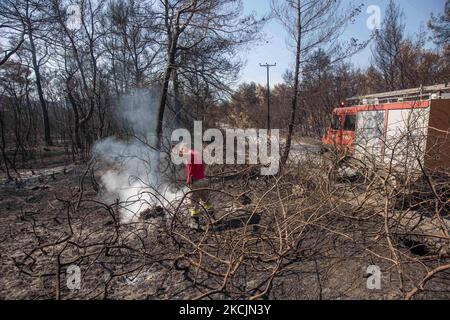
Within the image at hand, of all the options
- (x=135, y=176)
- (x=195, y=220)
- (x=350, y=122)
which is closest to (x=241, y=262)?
(x=195, y=220)

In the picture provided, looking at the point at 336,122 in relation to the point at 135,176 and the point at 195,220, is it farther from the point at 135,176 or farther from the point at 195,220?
the point at 135,176

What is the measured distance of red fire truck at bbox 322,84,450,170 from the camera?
15.4ft

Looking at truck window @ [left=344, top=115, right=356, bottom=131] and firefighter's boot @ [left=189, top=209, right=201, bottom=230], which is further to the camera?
truck window @ [left=344, top=115, right=356, bottom=131]

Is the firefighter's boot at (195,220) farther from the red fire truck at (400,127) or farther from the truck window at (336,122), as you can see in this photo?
the truck window at (336,122)

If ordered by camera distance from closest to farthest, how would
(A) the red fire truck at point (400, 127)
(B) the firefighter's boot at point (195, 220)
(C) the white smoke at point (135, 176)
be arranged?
(A) the red fire truck at point (400, 127) → (B) the firefighter's boot at point (195, 220) → (C) the white smoke at point (135, 176)

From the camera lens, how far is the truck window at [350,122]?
9.86 metres

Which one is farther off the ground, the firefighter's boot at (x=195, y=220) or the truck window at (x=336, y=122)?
the truck window at (x=336, y=122)

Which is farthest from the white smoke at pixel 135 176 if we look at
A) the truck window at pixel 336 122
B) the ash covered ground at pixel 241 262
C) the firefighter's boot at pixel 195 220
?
the truck window at pixel 336 122

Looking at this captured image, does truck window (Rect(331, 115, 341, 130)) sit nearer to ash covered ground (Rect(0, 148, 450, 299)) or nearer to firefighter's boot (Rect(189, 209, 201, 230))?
ash covered ground (Rect(0, 148, 450, 299))

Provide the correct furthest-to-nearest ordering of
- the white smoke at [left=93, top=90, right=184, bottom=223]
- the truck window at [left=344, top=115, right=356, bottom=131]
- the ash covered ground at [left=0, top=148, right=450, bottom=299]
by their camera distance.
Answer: the truck window at [left=344, top=115, right=356, bottom=131] → the white smoke at [left=93, top=90, right=184, bottom=223] → the ash covered ground at [left=0, top=148, right=450, bottom=299]

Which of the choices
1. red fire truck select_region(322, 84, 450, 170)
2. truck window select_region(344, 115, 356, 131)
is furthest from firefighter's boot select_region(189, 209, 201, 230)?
truck window select_region(344, 115, 356, 131)

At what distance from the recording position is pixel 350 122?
10008 mm
